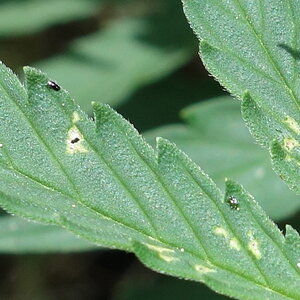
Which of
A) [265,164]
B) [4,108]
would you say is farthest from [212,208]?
[265,164]

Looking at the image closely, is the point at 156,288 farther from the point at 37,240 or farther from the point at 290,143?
the point at 290,143

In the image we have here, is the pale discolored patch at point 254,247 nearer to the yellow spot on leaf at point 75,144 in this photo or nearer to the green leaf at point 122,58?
the yellow spot on leaf at point 75,144

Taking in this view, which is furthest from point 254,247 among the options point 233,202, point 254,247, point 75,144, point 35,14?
point 35,14

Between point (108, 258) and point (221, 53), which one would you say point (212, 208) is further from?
point (108, 258)

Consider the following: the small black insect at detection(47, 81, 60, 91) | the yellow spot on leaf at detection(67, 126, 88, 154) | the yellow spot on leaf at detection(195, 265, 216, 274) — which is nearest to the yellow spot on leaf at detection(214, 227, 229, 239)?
the yellow spot on leaf at detection(195, 265, 216, 274)

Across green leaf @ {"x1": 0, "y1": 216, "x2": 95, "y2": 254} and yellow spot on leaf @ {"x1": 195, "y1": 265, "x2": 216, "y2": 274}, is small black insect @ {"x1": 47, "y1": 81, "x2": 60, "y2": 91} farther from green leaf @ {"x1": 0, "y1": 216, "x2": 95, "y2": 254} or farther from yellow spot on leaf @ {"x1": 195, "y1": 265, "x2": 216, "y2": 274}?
green leaf @ {"x1": 0, "y1": 216, "x2": 95, "y2": 254}

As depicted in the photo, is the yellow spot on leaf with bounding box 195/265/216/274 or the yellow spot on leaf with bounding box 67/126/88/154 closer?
the yellow spot on leaf with bounding box 195/265/216/274
